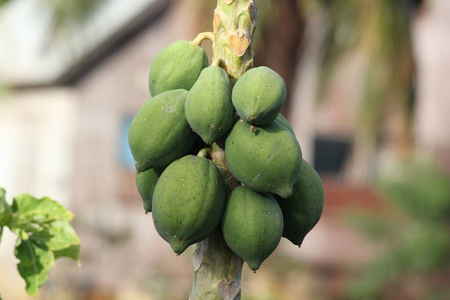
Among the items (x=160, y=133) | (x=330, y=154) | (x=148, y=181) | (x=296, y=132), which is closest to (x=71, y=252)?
(x=148, y=181)

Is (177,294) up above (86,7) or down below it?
below

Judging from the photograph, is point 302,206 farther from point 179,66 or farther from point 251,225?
point 179,66

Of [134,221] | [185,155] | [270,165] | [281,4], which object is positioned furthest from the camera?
[134,221]

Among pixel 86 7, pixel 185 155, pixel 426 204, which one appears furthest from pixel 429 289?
pixel 185 155

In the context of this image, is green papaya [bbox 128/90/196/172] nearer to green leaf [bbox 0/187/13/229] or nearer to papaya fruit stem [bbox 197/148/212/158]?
papaya fruit stem [bbox 197/148/212/158]

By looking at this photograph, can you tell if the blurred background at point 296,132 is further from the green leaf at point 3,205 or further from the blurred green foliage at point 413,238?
the green leaf at point 3,205

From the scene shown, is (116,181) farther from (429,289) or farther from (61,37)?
(429,289)

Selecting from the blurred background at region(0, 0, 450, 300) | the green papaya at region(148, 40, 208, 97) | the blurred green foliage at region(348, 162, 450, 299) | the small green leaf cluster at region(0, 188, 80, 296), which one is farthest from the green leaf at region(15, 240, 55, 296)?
the blurred green foliage at region(348, 162, 450, 299)
